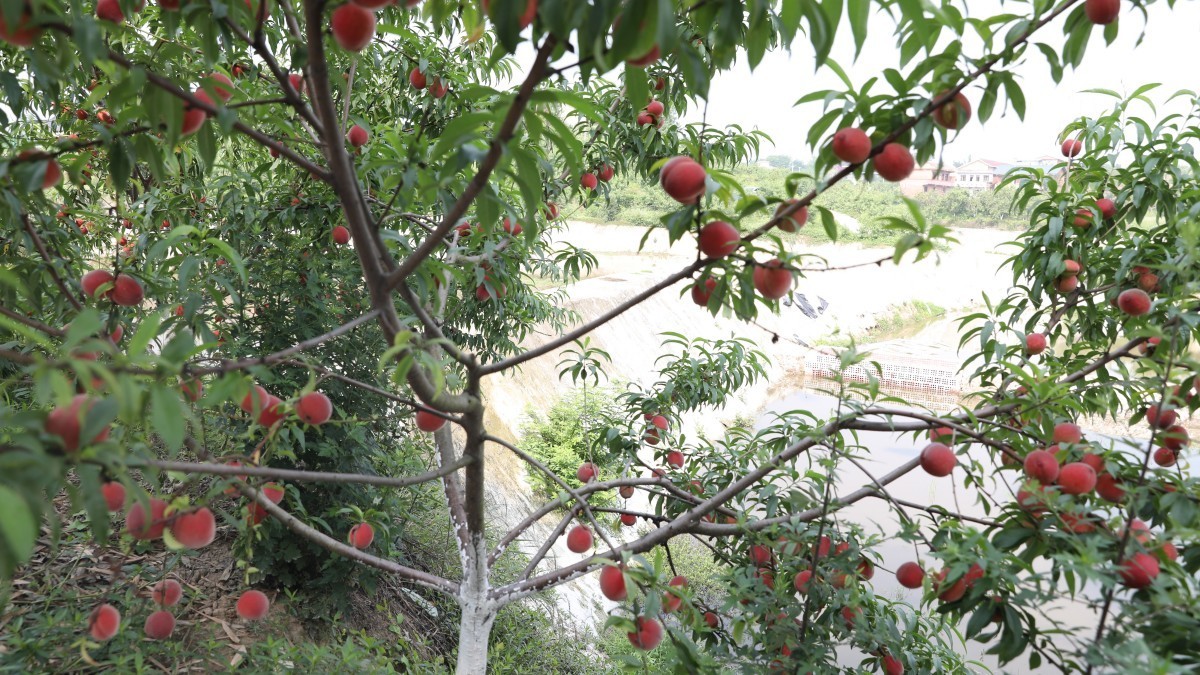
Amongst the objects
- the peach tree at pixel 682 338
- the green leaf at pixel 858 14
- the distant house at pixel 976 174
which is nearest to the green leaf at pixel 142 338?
the peach tree at pixel 682 338

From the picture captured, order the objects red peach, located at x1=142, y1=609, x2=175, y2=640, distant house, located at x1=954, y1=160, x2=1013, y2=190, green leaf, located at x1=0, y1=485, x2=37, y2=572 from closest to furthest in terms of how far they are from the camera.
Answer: green leaf, located at x1=0, y1=485, x2=37, y2=572 → red peach, located at x1=142, y1=609, x2=175, y2=640 → distant house, located at x1=954, y1=160, x2=1013, y2=190

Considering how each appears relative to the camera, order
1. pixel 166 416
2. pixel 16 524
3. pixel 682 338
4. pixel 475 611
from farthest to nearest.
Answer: pixel 682 338, pixel 475 611, pixel 166 416, pixel 16 524

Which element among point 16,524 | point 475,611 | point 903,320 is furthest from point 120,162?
point 903,320

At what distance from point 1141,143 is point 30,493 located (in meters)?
1.53

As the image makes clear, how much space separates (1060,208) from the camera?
1218 millimetres

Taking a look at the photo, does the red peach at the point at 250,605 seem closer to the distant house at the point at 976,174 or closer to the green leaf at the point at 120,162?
the green leaf at the point at 120,162

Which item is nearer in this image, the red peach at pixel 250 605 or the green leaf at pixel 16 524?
the green leaf at pixel 16 524

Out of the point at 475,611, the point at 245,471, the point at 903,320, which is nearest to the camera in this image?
the point at 245,471

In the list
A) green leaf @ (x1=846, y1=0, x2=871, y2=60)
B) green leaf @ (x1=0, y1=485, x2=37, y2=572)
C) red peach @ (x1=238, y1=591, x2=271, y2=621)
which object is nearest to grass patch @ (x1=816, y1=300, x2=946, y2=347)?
red peach @ (x1=238, y1=591, x2=271, y2=621)

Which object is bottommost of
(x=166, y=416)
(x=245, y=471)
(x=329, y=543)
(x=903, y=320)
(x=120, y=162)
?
(x=903, y=320)

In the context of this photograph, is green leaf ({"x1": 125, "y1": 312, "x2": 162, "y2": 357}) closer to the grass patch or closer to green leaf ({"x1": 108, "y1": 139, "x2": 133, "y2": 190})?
green leaf ({"x1": 108, "y1": 139, "x2": 133, "y2": 190})

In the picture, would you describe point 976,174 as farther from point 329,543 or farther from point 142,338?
point 142,338

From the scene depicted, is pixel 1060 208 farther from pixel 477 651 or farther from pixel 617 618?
pixel 477 651

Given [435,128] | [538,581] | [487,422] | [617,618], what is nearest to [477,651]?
[538,581]
